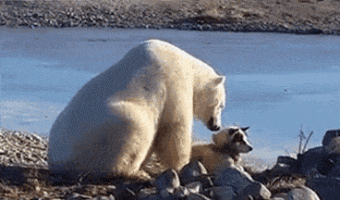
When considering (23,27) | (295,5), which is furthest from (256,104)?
(295,5)

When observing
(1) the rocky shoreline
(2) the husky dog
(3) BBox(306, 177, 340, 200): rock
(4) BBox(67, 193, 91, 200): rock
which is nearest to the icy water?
(2) the husky dog

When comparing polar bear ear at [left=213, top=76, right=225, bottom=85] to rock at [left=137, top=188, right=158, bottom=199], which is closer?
rock at [left=137, top=188, right=158, bottom=199]

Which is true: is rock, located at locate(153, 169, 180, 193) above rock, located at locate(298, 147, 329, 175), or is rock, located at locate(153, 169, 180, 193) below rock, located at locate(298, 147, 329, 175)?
above

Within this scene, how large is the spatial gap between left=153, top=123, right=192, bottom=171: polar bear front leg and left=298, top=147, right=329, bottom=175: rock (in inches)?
40.0

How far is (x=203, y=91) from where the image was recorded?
474 centimetres

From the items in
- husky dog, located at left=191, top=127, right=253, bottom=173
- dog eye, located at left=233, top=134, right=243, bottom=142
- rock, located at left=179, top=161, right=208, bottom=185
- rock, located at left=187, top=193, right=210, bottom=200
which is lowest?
husky dog, located at left=191, top=127, right=253, bottom=173

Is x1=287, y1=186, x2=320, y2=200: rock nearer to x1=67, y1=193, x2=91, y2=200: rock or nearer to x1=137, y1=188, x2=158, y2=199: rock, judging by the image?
x1=137, y1=188, x2=158, y2=199: rock

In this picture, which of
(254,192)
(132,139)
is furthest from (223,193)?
(132,139)

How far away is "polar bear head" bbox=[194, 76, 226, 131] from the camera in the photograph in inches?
187

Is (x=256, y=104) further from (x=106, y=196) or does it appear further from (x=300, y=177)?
(x=106, y=196)

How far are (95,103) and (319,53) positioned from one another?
11.0 metres

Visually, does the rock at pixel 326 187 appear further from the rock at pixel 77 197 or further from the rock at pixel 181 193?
the rock at pixel 77 197

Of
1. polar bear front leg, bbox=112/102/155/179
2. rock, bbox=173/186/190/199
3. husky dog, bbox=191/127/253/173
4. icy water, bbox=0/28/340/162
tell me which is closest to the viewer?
rock, bbox=173/186/190/199

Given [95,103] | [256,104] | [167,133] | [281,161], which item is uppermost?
[95,103]
